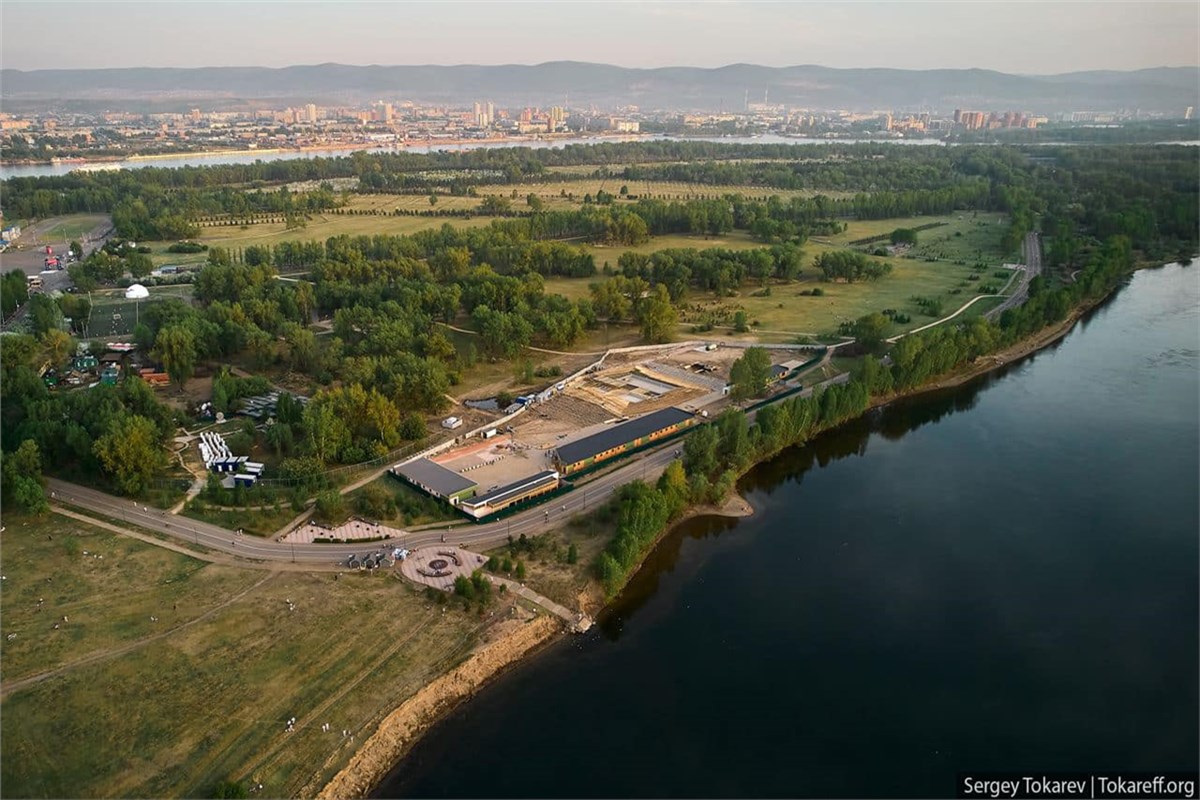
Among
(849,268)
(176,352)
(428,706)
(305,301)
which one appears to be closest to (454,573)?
(428,706)

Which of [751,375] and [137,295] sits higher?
[137,295]

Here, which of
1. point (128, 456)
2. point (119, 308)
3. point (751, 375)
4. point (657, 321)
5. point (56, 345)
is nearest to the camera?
point (128, 456)

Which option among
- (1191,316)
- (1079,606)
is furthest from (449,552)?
(1191,316)

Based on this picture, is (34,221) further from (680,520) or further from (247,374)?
(680,520)

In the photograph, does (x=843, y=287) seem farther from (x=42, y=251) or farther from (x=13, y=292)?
(x=42, y=251)

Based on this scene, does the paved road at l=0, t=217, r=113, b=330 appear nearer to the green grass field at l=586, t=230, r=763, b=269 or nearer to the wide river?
the green grass field at l=586, t=230, r=763, b=269

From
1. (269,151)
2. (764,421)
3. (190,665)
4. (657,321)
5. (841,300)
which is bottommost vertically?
(190,665)

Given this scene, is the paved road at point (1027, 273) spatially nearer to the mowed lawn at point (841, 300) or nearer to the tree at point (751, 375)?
the mowed lawn at point (841, 300)
